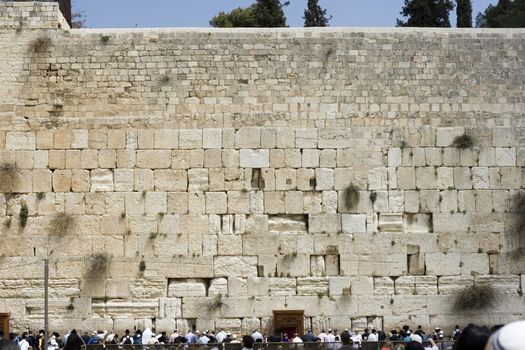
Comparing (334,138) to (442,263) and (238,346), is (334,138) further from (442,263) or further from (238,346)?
(238,346)

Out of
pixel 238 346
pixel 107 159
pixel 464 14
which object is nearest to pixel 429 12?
pixel 464 14

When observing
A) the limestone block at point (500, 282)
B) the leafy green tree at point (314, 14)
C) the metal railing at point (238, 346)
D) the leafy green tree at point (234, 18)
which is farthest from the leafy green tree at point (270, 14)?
the metal railing at point (238, 346)

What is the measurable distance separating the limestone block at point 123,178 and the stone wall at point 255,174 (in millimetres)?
37

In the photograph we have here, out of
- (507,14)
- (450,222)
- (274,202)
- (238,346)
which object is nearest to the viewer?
(238,346)

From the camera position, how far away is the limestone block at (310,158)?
16062 mm

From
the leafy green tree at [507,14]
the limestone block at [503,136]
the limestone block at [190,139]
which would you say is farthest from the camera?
the leafy green tree at [507,14]

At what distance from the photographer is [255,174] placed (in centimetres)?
1603

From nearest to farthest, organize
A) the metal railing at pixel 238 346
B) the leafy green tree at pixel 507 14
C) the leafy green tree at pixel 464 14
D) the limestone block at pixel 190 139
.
A: 1. the metal railing at pixel 238 346
2. the limestone block at pixel 190 139
3. the leafy green tree at pixel 464 14
4. the leafy green tree at pixel 507 14

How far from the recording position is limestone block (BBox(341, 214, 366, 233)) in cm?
1599

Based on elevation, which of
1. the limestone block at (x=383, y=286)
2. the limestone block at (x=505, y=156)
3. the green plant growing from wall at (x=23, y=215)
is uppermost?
the limestone block at (x=505, y=156)

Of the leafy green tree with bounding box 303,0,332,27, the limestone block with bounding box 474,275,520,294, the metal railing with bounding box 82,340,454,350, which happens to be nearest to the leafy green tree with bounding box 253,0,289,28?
the leafy green tree with bounding box 303,0,332,27

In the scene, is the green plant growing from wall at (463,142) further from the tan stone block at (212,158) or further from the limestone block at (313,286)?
the tan stone block at (212,158)

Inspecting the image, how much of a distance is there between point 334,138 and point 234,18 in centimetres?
2110

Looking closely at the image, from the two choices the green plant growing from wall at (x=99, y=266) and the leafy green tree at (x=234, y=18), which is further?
the leafy green tree at (x=234, y=18)
